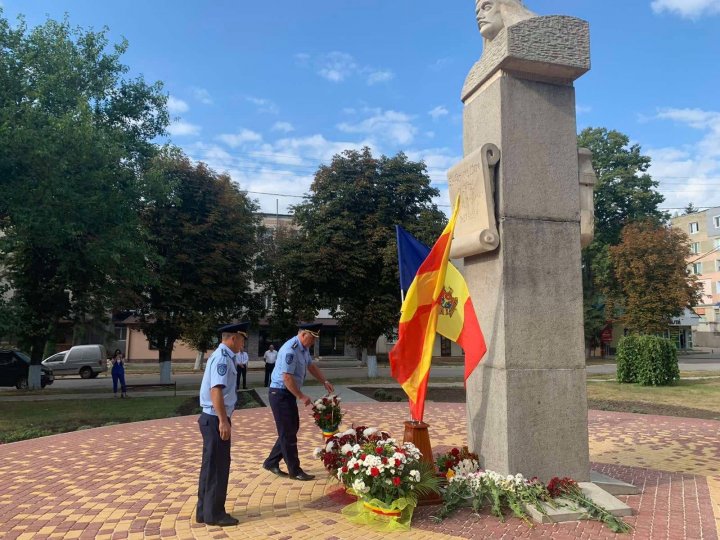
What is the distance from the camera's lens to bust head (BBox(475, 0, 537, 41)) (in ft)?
19.8

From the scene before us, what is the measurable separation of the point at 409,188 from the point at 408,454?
18.2 metres

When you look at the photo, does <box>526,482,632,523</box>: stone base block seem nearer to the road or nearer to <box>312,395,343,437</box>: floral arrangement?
<box>312,395,343,437</box>: floral arrangement

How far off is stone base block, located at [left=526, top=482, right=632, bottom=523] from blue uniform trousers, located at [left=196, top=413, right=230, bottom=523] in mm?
2827

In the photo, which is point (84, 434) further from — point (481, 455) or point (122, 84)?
point (122, 84)

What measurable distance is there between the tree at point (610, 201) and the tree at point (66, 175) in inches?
1200

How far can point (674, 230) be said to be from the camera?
32375 millimetres

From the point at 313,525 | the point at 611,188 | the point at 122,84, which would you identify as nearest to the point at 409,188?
the point at 122,84

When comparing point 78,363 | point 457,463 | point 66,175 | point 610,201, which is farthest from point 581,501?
point 610,201

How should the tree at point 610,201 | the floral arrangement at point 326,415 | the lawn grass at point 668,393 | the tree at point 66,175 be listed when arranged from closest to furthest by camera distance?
the floral arrangement at point 326,415 → the tree at point 66,175 → the lawn grass at point 668,393 → the tree at point 610,201

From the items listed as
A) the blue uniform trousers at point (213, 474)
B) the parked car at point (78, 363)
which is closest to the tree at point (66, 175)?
the parked car at point (78, 363)

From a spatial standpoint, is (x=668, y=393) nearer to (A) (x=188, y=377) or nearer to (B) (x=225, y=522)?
(B) (x=225, y=522)

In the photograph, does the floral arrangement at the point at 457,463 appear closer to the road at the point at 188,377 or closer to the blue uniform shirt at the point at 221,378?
the blue uniform shirt at the point at 221,378

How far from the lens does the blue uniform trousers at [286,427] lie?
631 centimetres

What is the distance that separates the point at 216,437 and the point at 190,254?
A: 53.8 feet
